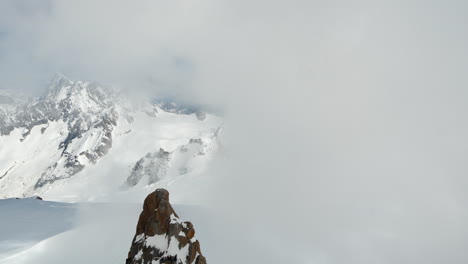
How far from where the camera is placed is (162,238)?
74.1ft

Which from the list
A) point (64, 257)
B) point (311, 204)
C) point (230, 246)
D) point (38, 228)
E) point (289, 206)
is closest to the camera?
point (64, 257)

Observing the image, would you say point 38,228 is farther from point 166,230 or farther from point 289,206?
point 289,206

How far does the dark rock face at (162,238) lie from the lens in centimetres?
2206

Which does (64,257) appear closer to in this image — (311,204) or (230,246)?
(230,246)

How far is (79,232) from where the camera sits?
41.8m

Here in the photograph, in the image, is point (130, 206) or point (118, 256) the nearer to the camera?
point (118, 256)

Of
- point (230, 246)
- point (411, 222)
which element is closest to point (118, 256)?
point (230, 246)

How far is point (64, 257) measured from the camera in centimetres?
3372

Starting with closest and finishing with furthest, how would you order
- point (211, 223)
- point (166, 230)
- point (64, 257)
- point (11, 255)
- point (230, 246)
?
point (166, 230)
point (11, 255)
point (64, 257)
point (230, 246)
point (211, 223)

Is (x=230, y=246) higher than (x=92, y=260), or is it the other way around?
(x=230, y=246)

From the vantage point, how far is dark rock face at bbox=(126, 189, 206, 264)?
2206 centimetres

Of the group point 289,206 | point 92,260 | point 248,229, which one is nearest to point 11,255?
point 92,260

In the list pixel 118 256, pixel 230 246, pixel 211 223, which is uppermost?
pixel 211 223

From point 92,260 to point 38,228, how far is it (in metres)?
9.58
